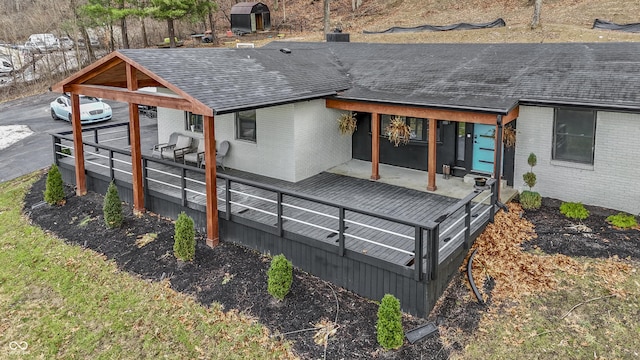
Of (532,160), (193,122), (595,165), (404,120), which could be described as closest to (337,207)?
(532,160)

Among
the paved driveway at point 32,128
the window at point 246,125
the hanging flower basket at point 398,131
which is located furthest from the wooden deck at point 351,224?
the paved driveway at point 32,128

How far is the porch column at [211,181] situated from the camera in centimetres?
1006

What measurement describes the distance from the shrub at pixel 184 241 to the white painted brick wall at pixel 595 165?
7.82 m

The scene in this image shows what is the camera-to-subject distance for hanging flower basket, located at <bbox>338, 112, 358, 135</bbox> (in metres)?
14.0

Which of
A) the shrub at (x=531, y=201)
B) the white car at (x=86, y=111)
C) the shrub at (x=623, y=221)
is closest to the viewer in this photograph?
the shrub at (x=623, y=221)

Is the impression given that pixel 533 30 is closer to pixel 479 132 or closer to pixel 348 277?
pixel 479 132

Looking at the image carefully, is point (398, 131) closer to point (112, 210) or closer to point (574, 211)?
point (574, 211)

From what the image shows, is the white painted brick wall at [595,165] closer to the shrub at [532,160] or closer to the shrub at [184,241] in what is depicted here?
the shrub at [532,160]

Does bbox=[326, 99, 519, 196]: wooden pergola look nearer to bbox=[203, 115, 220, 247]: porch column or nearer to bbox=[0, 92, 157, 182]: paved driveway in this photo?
bbox=[203, 115, 220, 247]: porch column

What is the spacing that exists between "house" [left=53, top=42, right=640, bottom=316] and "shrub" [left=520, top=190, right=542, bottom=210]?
0.59 metres

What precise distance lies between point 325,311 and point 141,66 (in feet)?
21.1

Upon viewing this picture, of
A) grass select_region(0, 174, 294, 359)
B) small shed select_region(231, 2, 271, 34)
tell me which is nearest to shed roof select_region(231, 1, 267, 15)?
small shed select_region(231, 2, 271, 34)

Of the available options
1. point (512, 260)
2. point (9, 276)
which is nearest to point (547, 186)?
point (512, 260)

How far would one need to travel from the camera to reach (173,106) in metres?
10.4
